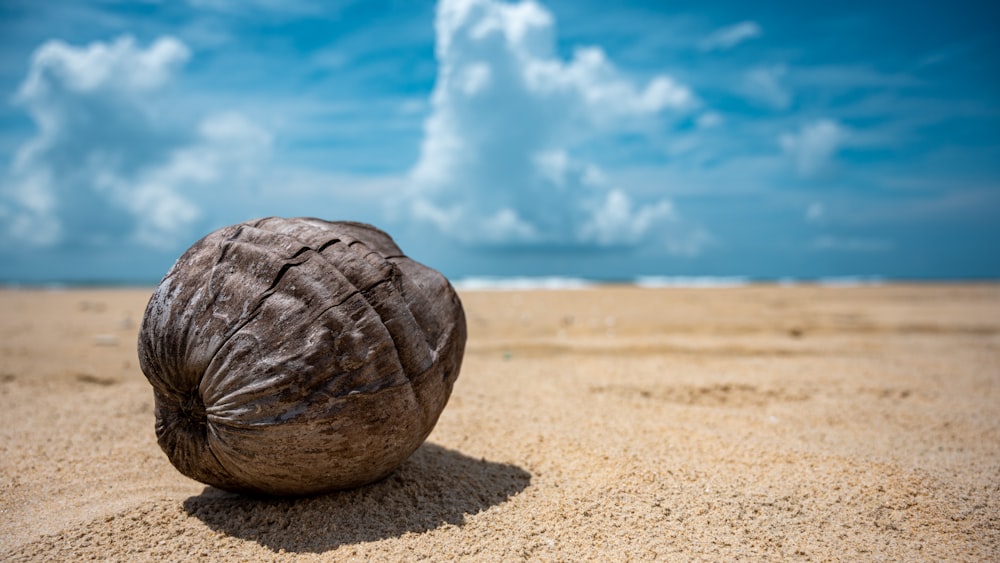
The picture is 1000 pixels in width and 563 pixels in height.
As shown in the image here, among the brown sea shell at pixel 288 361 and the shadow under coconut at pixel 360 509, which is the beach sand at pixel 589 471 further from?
the brown sea shell at pixel 288 361

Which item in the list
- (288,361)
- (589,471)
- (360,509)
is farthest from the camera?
(589,471)

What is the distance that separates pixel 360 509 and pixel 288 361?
1.23m

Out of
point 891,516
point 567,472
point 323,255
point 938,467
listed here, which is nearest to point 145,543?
point 323,255

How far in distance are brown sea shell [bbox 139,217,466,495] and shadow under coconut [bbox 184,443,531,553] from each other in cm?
15

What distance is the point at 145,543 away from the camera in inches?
145

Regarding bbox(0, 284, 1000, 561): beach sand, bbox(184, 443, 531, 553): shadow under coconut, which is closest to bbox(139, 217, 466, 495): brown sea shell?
bbox(184, 443, 531, 553): shadow under coconut

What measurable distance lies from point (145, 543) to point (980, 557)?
5.15 m

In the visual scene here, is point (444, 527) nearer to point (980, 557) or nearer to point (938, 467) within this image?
point (980, 557)

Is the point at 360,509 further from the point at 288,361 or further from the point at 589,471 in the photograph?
the point at 589,471

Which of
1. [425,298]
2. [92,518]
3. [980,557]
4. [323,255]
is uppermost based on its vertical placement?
[323,255]

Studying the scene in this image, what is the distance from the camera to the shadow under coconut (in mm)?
3768

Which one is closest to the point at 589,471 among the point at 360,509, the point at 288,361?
the point at 360,509

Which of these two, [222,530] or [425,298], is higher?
[425,298]

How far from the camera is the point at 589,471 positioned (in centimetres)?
479
